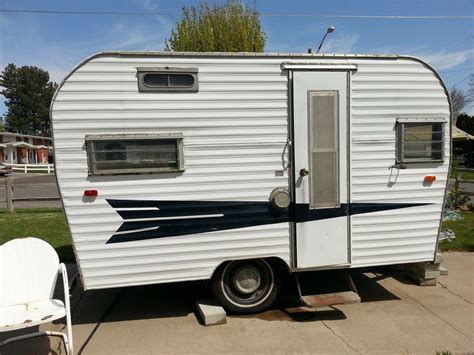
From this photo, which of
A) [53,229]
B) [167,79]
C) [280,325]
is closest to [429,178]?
[280,325]

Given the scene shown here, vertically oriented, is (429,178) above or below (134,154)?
below

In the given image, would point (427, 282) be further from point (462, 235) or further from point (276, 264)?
point (462, 235)

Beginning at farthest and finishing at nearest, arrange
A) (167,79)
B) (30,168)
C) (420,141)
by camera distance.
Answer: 1. (30,168)
2. (420,141)
3. (167,79)

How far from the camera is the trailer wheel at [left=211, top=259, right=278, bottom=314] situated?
468cm

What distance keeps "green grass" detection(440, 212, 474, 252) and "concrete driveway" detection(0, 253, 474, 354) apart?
213cm

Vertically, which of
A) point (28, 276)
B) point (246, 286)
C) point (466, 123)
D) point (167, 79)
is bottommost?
point (246, 286)

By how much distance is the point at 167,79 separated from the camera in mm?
4348

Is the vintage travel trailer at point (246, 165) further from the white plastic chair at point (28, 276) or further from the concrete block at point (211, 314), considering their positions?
the white plastic chair at point (28, 276)

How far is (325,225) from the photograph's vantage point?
4684 millimetres

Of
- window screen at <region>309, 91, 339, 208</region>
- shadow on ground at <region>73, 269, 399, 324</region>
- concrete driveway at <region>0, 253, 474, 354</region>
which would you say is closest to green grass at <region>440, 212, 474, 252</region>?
concrete driveway at <region>0, 253, 474, 354</region>

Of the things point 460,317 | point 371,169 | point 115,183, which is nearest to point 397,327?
point 460,317

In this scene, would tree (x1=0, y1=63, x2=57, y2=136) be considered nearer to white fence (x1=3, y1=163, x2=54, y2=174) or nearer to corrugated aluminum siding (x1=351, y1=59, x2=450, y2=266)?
white fence (x1=3, y1=163, x2=54, y2=174)

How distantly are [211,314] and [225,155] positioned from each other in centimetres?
170

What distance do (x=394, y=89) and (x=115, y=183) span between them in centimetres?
328
